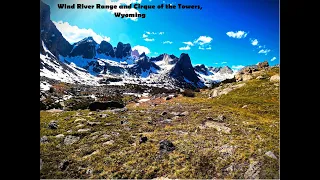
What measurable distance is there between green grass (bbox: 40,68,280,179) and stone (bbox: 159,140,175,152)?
15 centimetres

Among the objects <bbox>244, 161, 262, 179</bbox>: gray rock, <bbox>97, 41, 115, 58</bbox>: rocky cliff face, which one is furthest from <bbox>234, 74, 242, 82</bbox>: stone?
<bbox>244, 161, 262, 179</bbox>: gray rock

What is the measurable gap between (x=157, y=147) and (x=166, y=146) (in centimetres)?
32

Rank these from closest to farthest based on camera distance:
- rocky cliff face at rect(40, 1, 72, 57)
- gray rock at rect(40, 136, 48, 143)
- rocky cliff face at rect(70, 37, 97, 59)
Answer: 1. gray rock at rect(40, 136, 48, 143)
2. rocky cliff face at rect(40, 1, 72, 57)
3. rocky cliff face at rect(70, 37, 97, 59)

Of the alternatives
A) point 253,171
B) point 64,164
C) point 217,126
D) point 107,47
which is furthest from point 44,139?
point 107,47

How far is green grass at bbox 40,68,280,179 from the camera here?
700 centimetres

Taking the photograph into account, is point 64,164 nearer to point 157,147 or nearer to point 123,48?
point 157,147

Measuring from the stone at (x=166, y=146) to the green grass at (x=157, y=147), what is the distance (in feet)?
0.48

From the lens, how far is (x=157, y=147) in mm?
8102

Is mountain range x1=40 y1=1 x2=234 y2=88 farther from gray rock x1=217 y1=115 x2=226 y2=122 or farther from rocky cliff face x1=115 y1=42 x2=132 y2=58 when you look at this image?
gray rock x1=217 y1=115 x2=226 y2=122

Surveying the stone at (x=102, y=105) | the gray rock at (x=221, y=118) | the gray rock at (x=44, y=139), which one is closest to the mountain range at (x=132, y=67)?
the gray rock at (x=221, y=118)
